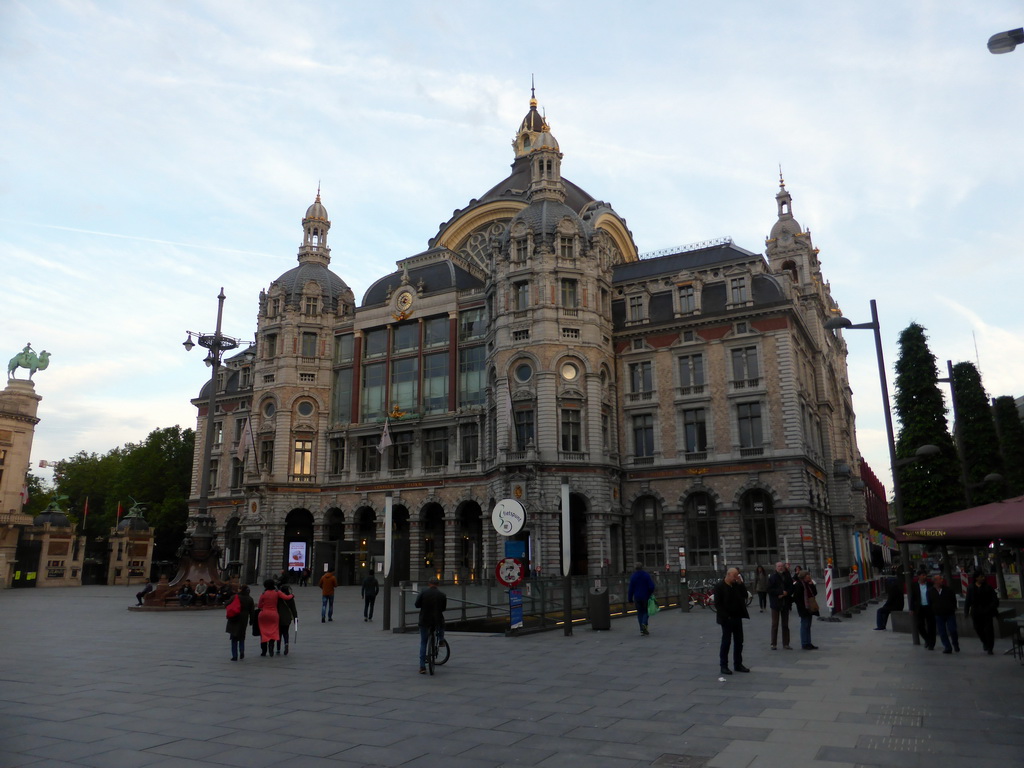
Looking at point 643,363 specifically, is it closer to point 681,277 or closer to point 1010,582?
point 681,277

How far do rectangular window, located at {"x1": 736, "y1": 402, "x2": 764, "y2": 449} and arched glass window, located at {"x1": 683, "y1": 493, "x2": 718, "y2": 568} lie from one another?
437 cm

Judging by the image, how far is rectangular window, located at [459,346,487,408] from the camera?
2269 inches

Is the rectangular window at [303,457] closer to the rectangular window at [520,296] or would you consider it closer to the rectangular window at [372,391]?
the rectangular window at [372,391]

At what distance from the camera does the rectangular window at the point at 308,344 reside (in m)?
65.3

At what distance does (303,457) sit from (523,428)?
22700 mm

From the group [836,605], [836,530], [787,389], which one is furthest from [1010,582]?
[836,530]

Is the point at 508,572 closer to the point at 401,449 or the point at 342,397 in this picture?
the point at 401,449

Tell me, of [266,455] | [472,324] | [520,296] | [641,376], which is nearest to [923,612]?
[641,376]

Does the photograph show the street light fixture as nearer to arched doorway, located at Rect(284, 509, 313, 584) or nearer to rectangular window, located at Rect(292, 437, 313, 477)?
arched doorway, located at Rect(284, 509, 313, 584)

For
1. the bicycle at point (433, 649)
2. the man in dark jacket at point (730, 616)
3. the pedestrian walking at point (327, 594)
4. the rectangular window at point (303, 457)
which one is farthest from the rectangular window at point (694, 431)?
the bicycle at point (433, 649)

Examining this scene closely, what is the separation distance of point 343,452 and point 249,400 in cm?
1270

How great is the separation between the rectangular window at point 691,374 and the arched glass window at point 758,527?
7696 millimetres

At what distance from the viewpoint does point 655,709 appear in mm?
11453

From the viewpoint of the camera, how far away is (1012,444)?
63.9 meters
